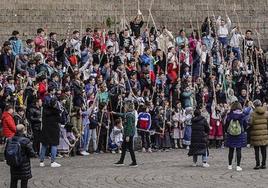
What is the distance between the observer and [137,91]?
81.9 feet

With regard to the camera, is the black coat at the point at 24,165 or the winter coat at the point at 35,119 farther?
the winter coat at the point at 35,119

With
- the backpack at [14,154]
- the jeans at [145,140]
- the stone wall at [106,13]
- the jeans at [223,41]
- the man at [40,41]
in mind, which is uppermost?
the stone wall at [106,13]

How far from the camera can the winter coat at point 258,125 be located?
19172mm

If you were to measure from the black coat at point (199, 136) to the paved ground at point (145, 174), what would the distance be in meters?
0.45

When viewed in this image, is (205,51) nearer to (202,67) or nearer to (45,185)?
(202,67)

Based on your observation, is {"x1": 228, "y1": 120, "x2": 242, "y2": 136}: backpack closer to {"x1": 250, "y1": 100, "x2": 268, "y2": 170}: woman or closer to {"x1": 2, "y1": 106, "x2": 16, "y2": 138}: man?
{"x1": 250, "y1": 100, "x2": 268, "y2": 170}: woman

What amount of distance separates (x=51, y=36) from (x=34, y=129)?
22.7 ft

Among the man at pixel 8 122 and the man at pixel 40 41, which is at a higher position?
the man at pixel 40 41

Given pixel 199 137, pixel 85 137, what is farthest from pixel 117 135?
pixel 199 137

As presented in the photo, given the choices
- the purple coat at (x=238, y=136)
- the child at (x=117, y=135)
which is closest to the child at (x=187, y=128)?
the child at (x=117, y=135)

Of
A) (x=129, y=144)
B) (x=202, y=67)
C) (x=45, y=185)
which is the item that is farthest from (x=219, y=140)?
(x=45, y=185)

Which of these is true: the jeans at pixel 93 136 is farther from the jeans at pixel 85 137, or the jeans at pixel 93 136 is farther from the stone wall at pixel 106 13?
the stone wall at pixel 106 13

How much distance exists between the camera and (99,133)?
23.4 meters

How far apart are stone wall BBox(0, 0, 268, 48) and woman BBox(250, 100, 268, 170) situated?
14.2 metres
